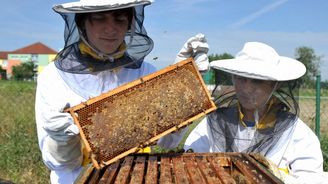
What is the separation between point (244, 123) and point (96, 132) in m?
1.14

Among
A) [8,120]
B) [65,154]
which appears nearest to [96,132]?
[65,154]

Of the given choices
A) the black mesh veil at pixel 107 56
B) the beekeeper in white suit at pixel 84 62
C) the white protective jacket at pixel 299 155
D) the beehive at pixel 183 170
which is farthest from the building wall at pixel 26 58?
the beehive at pixel 183 170

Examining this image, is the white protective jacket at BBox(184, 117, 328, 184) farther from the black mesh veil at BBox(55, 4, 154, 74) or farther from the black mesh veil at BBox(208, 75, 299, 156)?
the black mesh veil at BBox(55, 4, 154, 74)

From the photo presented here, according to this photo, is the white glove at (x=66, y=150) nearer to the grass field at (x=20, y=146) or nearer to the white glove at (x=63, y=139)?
the white glove at (x=63, y=139)

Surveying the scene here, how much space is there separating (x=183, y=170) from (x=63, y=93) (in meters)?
0.91

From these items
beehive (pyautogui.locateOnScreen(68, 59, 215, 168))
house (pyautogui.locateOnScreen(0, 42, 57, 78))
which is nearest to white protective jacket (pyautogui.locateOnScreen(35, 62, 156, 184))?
beehive (pyautogui.locateOnScreen(68, 59, 215, 168))

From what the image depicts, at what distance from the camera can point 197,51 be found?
2471 mm

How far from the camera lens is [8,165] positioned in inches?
215

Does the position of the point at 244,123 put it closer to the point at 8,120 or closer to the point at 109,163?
the point at 109,163

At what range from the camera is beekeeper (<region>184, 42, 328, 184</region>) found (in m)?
2.56

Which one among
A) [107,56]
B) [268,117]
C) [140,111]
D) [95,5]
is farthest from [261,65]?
[95,5]

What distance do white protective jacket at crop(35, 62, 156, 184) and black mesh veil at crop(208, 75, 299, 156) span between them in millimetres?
775

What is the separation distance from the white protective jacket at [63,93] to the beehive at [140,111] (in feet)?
0.93

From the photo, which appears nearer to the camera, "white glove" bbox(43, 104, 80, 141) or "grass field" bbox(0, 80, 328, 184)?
"white glove" bbox(43, 104, 80, 141)
